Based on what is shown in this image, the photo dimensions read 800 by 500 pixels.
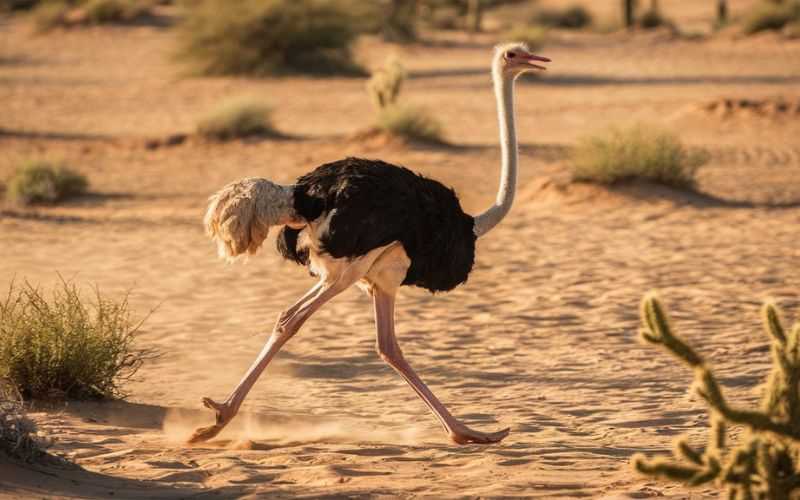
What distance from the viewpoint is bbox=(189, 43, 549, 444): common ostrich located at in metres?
5.66

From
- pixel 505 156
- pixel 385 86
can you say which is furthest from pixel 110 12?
pixel 505 156

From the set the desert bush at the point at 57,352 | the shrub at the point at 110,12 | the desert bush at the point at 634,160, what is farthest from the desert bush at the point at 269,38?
the desert bush at the point at 57,352

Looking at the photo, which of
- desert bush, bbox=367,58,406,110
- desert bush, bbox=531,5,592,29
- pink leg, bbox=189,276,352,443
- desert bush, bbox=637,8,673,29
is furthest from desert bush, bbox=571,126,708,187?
desert bush, bbox=531,5,592,29

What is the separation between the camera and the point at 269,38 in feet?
82.8

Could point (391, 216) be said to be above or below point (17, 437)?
above

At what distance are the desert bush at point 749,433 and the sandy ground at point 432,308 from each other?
2.94ft

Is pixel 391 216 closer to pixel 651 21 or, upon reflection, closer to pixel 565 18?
pixel 651 21

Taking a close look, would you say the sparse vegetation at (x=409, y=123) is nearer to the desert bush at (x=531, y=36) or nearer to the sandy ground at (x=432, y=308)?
the sandy ground at (x=432, y=308)

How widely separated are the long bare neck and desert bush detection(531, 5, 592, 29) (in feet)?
111

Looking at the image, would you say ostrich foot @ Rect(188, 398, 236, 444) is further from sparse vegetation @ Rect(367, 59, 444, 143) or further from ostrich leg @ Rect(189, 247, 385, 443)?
sparse vegetation @ Rect(367, 59, 444, 143)

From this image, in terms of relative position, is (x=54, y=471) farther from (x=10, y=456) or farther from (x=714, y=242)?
(x=714, y=242)

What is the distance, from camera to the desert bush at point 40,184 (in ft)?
47.2

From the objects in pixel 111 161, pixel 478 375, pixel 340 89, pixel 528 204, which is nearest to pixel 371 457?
pixel 478 375

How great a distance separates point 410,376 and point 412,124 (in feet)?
37.4
